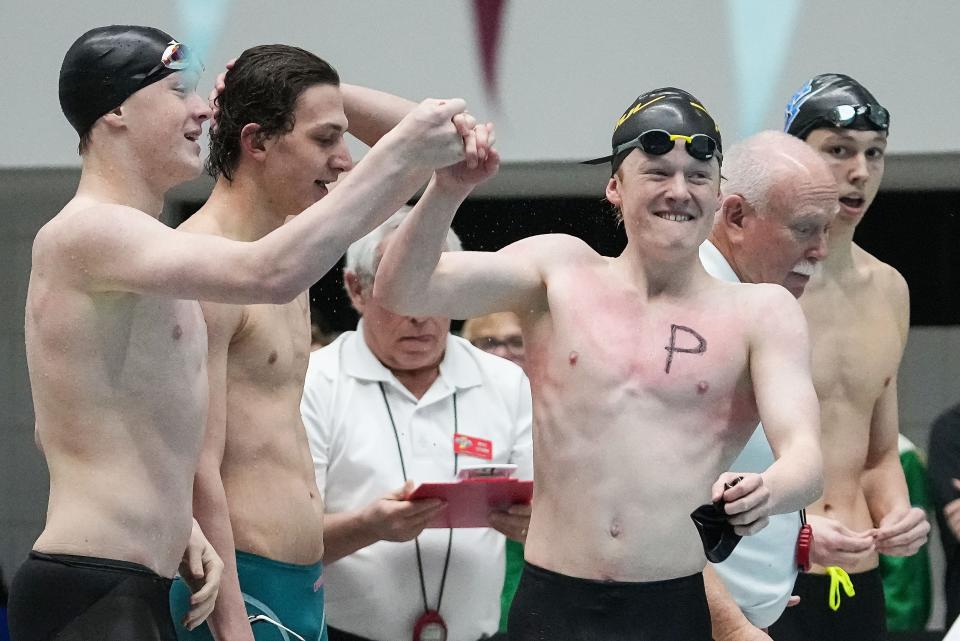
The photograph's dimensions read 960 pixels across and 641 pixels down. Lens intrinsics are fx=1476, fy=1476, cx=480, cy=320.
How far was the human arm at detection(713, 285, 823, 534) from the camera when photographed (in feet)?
7.60

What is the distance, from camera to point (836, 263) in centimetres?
404

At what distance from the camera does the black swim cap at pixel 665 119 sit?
2.82 m

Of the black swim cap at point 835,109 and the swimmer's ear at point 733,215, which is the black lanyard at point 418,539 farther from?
the black swim cap at point 835,109

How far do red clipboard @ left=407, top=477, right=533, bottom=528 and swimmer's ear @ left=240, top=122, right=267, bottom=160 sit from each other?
826 mm

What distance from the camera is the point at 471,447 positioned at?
3.82 metres

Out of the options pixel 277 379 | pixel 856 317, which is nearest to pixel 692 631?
pixel 277 379

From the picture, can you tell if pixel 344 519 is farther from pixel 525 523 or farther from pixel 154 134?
pixel 154 134

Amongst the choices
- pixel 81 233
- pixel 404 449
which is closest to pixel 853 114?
pixel 404 449

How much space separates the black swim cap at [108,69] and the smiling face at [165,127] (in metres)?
0.02

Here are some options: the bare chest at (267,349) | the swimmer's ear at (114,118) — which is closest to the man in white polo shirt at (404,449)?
the bare chest at (267,349)

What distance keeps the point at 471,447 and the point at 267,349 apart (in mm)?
967

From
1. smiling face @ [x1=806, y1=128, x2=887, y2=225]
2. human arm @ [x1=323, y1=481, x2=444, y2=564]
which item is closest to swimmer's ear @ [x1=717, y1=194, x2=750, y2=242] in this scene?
smiling face @ [x1=806, y1=128, x2=887, y2=225]

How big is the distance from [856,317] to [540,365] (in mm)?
1498

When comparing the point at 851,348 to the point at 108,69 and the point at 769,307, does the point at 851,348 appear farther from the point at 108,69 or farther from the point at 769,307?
the point at 108,69
